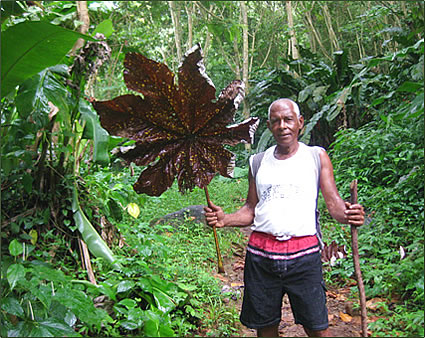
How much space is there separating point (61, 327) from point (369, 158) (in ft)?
4.99

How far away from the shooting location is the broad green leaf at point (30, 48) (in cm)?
80

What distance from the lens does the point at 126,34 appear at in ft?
7.32

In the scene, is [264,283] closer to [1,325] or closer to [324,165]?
[324,165]

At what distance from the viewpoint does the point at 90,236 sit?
124 cm

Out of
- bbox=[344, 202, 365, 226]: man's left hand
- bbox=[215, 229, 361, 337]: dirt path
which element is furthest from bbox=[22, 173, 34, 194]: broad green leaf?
bbox=[344, 202, 365, 226]: man's left hand

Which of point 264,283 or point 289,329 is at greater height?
point 264,283

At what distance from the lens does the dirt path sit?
837mm

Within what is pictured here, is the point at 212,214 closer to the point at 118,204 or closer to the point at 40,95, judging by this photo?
the point at 40,95

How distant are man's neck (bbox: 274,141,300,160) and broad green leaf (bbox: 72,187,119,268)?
683 millimetres

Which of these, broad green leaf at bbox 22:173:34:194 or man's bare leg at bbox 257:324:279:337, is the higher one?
broad green leaf at bbox 22:173:34:194

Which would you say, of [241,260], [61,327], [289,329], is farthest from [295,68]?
[61,327]

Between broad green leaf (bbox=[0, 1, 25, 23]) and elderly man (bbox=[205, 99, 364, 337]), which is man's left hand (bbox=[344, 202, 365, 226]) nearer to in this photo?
elderly man (bbox=[205, 99, 364, 337])

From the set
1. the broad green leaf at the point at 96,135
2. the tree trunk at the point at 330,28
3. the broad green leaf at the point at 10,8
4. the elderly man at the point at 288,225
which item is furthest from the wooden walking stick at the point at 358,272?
the tree trunk at the point at 330,28

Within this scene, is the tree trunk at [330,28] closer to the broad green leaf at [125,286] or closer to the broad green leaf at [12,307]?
the broad green leaf at [125,286]
